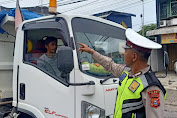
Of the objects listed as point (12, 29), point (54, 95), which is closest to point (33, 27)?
point (12, 29)

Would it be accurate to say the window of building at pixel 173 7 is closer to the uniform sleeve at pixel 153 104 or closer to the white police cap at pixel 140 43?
the white police cap at pixel 140 43

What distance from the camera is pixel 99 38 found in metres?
2.68

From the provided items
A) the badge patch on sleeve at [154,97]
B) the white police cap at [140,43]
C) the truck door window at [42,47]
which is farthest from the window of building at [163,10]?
the badge patch on sleeve at [154,97]

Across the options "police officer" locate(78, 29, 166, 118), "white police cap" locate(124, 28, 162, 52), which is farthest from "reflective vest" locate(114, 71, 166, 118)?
"white police cap" locate(124, 28, 162, 52)

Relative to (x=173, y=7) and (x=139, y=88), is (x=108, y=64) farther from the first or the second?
(x=173, y=7)

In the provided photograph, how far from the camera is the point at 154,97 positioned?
158cm

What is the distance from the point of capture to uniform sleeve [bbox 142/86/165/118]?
156 cm

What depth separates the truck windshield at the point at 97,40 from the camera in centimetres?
236

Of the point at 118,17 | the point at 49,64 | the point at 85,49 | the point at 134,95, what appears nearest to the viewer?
the point at 134,95

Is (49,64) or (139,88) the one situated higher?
(49,64)

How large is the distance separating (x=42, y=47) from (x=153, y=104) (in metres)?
1.95

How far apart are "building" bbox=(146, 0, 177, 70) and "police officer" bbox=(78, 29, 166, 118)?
1318cm

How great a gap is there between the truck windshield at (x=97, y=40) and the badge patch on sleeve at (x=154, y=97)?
0.85m

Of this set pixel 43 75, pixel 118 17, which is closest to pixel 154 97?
pixel 43 75
